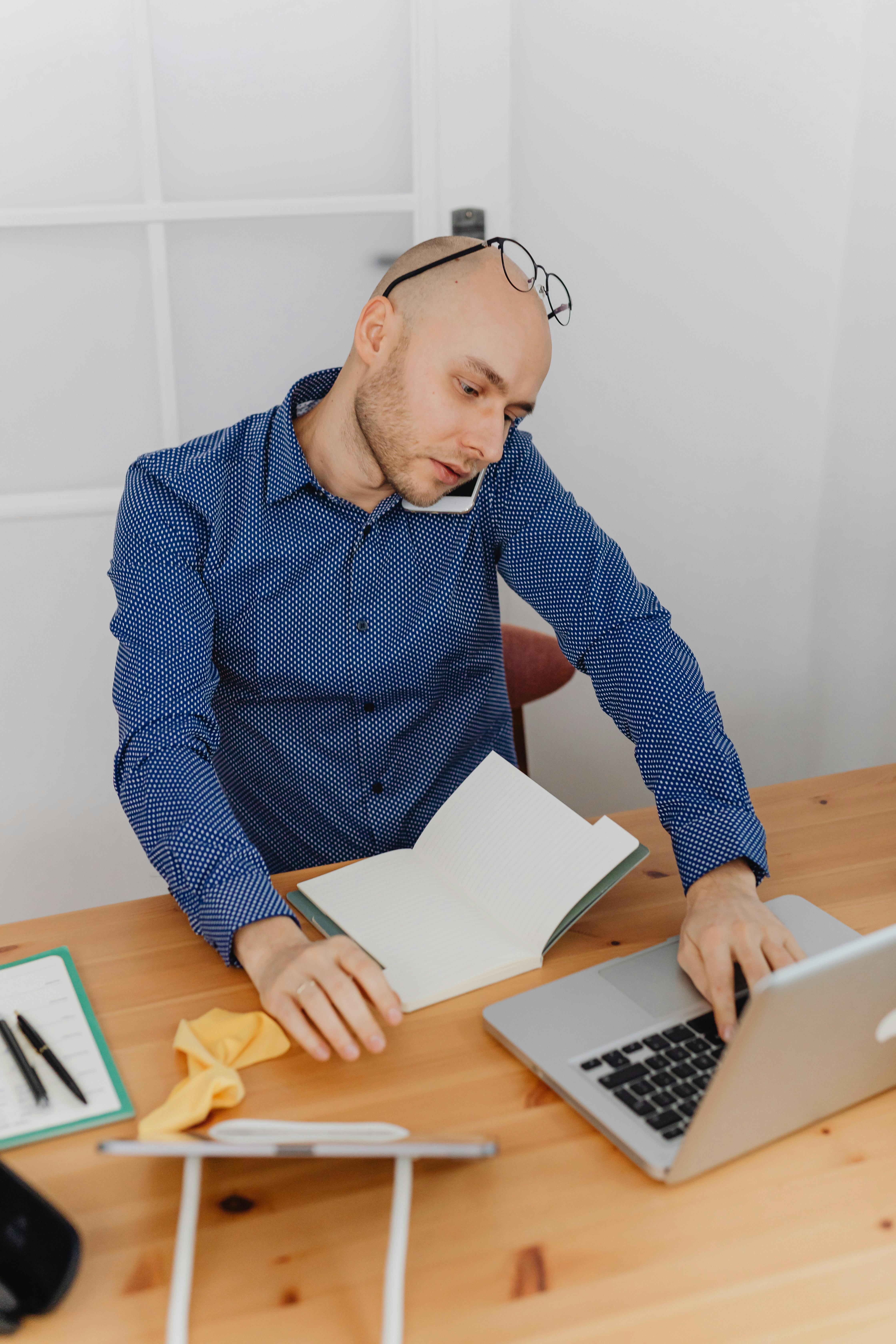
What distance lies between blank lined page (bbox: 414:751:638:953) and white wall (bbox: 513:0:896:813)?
1205 millimetres

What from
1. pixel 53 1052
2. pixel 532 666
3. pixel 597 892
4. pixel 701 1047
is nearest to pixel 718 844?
pixel 597 892

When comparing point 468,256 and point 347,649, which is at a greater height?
point 468,256

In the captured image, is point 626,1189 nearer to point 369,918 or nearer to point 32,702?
point 369,918

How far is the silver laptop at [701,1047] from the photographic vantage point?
0.67 m

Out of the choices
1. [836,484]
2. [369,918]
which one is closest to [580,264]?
[836,484]

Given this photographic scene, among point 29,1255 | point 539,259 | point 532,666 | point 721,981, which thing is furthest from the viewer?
point 539,259

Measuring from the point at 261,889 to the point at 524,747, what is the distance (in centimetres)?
100

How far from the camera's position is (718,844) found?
1.10 meters

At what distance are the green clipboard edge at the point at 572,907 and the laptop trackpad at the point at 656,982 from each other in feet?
0.17

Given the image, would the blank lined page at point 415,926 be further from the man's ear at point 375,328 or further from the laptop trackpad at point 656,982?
the man's ear at point 375,328

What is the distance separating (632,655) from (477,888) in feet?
1.32

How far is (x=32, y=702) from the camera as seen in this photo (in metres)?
2.03

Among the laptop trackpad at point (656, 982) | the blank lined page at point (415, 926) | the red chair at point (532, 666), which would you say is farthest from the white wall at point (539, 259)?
the laptop trackpad at point (656, 982)

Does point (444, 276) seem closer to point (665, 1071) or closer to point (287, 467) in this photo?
point (287, 467)
